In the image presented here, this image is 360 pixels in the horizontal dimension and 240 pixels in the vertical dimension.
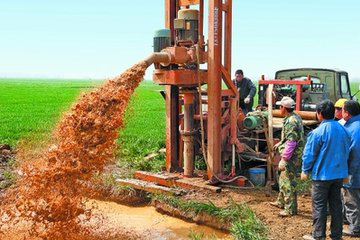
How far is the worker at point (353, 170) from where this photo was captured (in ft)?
18.7

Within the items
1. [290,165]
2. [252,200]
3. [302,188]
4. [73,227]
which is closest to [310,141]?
[290,165]

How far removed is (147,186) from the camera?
756 centimetres

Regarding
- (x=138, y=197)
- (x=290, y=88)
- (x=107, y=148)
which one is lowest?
(x=138, y=197)

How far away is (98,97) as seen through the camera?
6301mm

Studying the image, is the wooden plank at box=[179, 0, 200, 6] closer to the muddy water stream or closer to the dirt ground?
the dirt ground

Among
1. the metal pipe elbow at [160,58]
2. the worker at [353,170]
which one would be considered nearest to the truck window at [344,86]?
the worker at [353,170]

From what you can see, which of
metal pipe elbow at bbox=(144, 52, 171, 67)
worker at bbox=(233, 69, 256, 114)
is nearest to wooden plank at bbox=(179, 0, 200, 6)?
metal pipe elbow at bbox=(144, 52, 171, 67)

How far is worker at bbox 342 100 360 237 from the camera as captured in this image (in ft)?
18.7

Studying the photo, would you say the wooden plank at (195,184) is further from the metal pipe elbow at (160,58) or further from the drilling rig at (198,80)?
the metal pipe elbow at (160,58)

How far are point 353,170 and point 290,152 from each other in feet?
2.78

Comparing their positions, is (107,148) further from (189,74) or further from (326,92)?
(326,92)

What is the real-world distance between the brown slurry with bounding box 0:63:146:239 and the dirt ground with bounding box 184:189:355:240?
1863 mm

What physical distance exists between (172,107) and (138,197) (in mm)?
1697

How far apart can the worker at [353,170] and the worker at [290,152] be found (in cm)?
67
